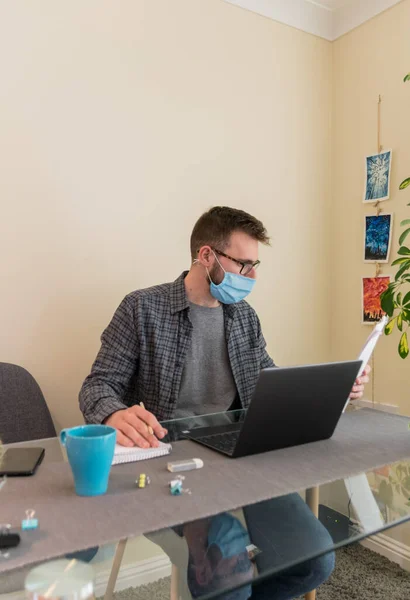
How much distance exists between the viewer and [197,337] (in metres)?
1.58

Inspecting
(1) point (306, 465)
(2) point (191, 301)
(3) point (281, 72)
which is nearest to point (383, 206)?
(3) point (281, 72)

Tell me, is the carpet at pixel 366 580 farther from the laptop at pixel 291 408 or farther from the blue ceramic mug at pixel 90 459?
the blue ceramic mug at pixel 90 459

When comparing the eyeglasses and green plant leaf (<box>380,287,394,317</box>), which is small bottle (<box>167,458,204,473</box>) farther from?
green plant leaf (<box>380,287,394,317</box>)

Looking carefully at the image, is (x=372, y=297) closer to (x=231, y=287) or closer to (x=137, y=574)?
(x=231, y=287)

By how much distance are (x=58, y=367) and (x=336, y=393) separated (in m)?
1.03

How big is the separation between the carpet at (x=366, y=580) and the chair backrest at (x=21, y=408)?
1091mm

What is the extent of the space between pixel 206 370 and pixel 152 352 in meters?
0.20

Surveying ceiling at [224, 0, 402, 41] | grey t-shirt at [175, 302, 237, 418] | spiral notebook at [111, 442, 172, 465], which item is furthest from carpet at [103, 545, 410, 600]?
ceiling at [224, 0, 402, 41]

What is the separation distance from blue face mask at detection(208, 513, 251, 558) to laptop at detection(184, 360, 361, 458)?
0.22 m

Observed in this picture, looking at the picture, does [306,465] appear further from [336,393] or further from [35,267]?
[35,267]

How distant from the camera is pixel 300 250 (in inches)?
91.3

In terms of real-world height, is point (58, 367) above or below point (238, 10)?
below

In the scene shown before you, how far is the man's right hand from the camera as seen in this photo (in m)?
0.99

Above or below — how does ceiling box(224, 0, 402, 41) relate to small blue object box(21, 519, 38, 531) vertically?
above
